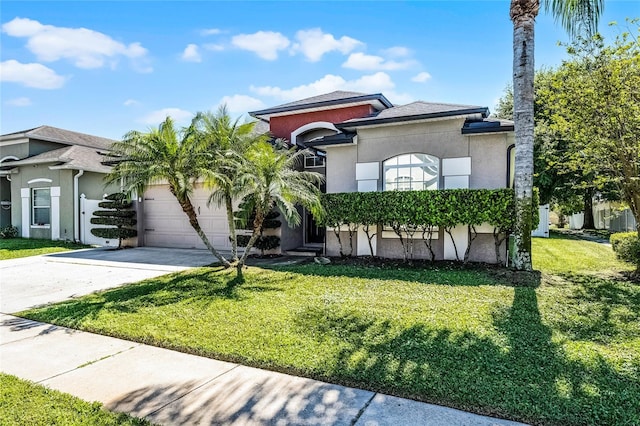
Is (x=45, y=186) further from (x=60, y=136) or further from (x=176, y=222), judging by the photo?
(x=176, y=222)

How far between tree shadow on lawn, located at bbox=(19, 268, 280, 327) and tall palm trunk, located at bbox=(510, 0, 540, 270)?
588 cm

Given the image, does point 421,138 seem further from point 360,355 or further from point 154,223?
point 154,223

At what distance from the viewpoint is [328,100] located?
51.6ft

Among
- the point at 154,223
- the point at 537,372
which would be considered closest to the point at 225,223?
the point at 154,223

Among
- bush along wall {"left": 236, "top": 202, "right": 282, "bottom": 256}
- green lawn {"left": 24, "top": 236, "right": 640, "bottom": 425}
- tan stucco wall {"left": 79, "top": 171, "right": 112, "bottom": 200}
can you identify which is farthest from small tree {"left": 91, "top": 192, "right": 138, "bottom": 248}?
green lawn {"left": 24, "top": 236, "right": 640, "bottom": 425}

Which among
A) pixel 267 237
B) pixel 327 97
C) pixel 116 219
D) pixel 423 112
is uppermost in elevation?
pixel 327 97

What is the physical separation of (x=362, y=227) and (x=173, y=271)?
5.72 m

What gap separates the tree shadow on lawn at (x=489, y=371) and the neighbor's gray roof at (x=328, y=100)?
10.9 m

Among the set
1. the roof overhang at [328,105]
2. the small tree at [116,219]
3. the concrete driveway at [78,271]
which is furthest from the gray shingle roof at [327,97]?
the small tree at [116,219]

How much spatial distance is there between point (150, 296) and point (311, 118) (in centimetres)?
1082

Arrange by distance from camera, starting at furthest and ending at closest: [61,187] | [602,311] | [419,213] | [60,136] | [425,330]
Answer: [60,136] → [61,187] → [419,213] → [602,311] → [425,330]

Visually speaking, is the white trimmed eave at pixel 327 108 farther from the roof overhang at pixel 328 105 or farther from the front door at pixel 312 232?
the front door at pixel 312 232

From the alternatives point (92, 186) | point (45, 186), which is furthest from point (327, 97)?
point (45, 186)

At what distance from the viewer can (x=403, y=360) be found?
14.6ft
